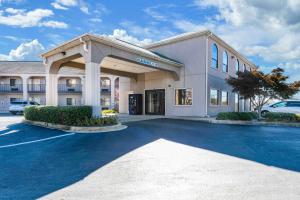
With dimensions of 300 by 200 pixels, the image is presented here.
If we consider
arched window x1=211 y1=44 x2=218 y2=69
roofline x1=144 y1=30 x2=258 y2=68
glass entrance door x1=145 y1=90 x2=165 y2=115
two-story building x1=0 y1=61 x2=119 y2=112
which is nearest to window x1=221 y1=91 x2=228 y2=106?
arched window x1=211 y1=44 x2=218 y2=69

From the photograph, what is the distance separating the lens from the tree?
546 inches

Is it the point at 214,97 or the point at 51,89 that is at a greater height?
the point at 51,89

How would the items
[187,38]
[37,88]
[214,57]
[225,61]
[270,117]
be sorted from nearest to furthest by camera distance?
[270,117]
[187,38]
[214,57]
[225,61]
[37,88]

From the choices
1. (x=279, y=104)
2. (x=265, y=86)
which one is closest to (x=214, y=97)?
(x=265, y=86)

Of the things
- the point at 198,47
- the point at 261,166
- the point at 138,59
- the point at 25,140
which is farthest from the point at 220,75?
the point at 25,140

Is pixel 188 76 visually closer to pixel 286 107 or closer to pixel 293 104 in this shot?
pixel 286 107

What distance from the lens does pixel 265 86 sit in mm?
14250

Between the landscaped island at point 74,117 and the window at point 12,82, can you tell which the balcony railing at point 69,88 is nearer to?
the window at point 12,82

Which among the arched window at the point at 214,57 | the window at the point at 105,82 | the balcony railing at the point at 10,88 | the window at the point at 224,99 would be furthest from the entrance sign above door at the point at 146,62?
the balcony railing at the point at 10,88

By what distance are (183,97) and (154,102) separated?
137 inches

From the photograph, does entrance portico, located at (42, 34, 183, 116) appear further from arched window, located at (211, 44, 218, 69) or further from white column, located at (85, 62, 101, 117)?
arched window, located at (211, 44, 218, 69)

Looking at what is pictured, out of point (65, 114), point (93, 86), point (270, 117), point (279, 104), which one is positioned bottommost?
point (270, 117)

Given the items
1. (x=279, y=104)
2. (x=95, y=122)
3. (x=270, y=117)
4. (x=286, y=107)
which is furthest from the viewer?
(x=279, y=104)

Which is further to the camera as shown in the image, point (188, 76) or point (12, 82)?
point (12, 82)
